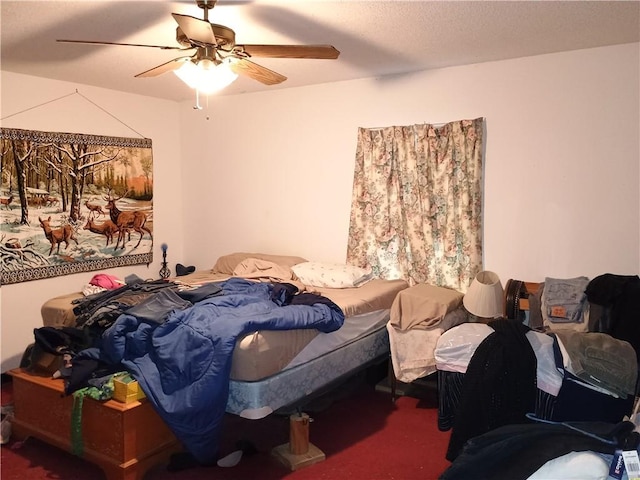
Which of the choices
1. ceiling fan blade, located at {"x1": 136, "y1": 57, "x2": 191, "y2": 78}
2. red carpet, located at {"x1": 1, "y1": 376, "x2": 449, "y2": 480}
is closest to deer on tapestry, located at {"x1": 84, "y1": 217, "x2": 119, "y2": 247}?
red carpet, located at {"x1": 1, "y1": 376, "x2": 449, "y2": 480}

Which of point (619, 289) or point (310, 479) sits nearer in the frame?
point (310, 479)

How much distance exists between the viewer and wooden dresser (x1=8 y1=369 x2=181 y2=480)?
2.45 meters

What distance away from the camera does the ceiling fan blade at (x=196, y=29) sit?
208 cm

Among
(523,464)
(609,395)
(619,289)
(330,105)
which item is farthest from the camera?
(330,105)

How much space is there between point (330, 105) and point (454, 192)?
134 centimetres

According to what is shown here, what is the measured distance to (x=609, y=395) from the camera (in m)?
2.23

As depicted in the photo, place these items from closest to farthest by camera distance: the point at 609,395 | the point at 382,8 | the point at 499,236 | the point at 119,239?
the point at 609,395 → the point at 382,8 → the point at 499,236 → the point at 119,239

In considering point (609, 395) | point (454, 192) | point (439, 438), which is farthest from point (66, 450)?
point (454, 192)

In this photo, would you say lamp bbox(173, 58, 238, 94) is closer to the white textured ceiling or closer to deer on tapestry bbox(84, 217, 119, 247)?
the white textured ceiling

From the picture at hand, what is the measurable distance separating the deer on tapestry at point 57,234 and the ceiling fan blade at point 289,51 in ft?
8.25

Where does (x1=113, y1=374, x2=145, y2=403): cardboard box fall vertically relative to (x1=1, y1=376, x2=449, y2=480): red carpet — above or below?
above

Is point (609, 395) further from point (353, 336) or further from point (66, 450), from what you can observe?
point (66, 450)

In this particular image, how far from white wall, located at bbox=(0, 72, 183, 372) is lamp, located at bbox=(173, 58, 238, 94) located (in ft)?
6.64

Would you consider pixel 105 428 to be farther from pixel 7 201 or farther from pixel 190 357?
pixel 7 201
